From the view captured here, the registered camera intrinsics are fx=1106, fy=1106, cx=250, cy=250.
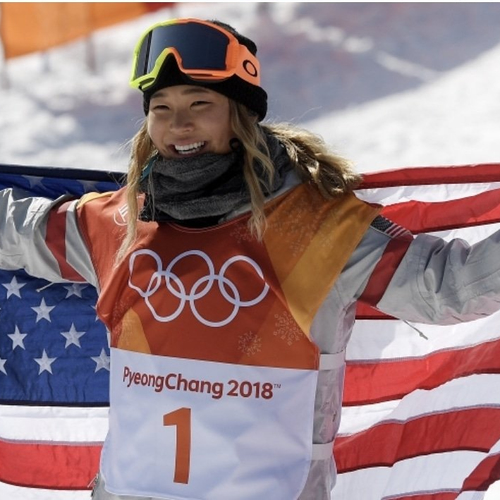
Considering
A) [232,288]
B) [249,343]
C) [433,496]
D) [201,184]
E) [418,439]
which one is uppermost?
[201,184]

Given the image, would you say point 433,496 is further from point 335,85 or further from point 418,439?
point 335,85

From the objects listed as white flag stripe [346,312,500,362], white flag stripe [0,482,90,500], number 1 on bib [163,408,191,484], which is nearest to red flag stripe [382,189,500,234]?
white flag stripe [346,312,500,362]

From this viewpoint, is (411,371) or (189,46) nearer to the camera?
(189,46)

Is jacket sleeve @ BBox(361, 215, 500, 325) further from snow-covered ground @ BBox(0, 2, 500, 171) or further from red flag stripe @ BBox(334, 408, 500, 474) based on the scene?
snow-covered ground @ BBox(0, 2, 500, 171)

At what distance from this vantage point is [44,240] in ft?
9.56

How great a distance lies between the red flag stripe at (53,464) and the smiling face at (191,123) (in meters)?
1.16

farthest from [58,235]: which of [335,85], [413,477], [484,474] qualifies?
[335,85]

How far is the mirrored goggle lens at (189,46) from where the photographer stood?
259 cm

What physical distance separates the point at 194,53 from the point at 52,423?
1.33m

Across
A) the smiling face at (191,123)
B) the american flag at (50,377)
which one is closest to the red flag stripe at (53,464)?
the american flag at (50,377)

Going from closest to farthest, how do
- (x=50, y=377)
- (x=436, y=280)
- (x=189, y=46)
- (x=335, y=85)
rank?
1. (x=436, y=280)
2. (x=189, y=46)
3. (x=50, y=377)
4. (x=335, y=85)

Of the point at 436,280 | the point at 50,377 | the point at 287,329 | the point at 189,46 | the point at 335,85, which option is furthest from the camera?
the point at 335,85

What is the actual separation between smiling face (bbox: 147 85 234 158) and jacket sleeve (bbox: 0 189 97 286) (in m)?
0.41

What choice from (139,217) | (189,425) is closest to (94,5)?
(139,217)
